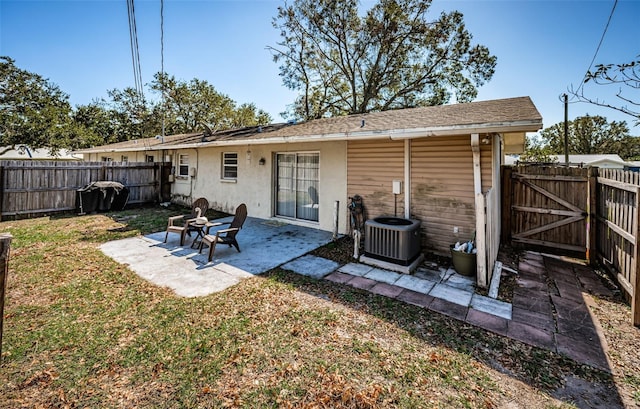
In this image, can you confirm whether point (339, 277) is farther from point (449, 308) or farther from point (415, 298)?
point (449, 308)

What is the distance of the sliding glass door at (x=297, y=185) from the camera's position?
8125mm

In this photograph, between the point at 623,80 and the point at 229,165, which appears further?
the point at 229,165

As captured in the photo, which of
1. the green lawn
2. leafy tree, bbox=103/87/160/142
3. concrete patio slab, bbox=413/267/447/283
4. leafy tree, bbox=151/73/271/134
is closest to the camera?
the green lawn

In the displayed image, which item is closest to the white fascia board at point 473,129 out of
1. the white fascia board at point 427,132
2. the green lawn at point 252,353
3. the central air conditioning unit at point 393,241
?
the white fascia board at point 427,132

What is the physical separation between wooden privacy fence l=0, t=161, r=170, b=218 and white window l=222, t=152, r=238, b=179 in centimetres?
433

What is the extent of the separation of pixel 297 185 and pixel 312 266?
3.60 m

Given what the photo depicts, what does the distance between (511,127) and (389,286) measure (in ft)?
10.2

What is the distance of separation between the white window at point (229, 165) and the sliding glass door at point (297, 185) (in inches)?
81.4

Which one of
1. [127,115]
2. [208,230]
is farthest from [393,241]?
[127,115]

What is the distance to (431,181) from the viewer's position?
5.98m

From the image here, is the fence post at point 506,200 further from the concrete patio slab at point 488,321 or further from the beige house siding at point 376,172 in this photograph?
the concrete patio slab at point 488,321

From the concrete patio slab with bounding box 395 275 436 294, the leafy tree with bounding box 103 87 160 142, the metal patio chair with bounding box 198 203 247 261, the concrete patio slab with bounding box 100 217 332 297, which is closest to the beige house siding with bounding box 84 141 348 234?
the concrete patio slab with bounding box 100 217 332 297

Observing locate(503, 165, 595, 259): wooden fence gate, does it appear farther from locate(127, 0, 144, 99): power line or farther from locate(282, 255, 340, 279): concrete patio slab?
locate(127, 0, 144, 99): power line

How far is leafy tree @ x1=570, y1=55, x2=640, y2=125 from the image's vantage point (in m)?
5.58
